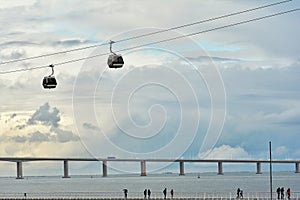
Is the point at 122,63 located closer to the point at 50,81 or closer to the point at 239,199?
the point at 50,81

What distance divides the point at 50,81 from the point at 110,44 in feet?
26.8

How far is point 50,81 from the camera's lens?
60.0 metres

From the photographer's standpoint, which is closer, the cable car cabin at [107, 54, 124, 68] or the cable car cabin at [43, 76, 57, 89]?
the cable car cabin at [107, 54, 124, 68]

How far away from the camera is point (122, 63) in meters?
54.4

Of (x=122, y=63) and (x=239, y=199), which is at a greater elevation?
(x=122, y=63)

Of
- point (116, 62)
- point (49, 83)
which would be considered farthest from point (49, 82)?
point (116, 62)

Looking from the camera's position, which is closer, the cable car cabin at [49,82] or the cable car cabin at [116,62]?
the cable car cabin at [116,62]

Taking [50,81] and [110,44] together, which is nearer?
[110,44]

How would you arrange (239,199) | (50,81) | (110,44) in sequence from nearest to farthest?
(110,44), (50,81), (239,199)

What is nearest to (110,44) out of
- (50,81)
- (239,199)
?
(50,81)

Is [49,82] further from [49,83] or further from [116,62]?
[116,62]

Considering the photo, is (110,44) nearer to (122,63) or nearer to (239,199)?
(122,63)

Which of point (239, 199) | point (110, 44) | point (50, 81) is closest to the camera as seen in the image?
point (110, 44)

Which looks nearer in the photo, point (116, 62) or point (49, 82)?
point (116, 62)
